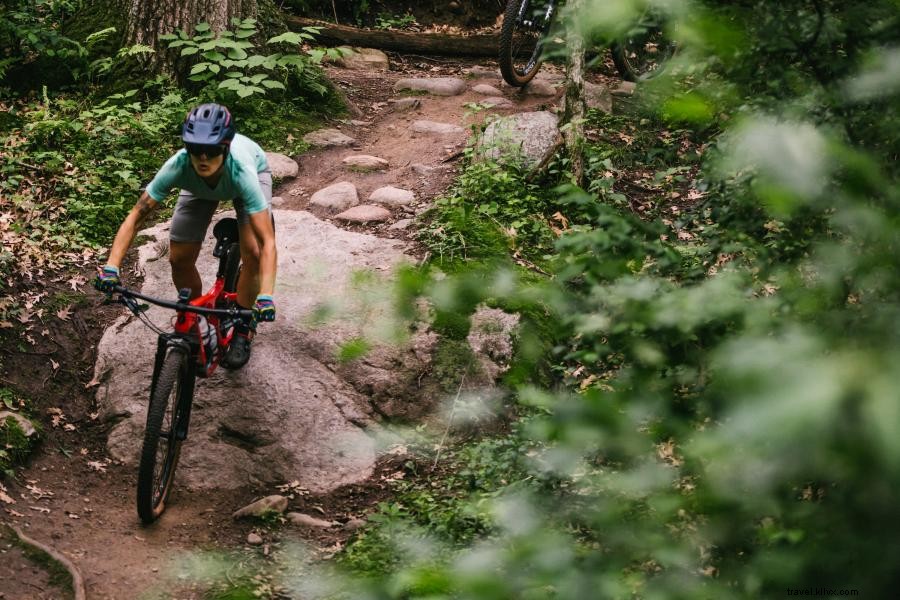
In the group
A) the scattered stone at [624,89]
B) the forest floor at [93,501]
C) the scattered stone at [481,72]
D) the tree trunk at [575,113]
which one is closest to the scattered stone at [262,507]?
the forest floor at [93,501]

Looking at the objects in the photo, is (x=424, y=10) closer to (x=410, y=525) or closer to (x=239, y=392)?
(x=239, y=392)

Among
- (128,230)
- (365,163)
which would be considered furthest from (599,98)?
(128,230)

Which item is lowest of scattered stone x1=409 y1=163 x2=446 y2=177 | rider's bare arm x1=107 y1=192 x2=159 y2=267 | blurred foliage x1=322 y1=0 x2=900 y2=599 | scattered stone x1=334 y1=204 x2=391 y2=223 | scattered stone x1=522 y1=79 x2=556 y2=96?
scattered stone x1=334 y1=204 x2=391 y2=223

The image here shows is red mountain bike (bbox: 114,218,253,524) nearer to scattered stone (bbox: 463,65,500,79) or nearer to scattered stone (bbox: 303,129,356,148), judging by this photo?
scattered stone (bbox: 303,129,356,148)

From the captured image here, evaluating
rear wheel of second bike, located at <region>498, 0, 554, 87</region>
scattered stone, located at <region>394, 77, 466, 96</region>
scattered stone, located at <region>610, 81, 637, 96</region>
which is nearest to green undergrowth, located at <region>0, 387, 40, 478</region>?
rear wheel of second bike, located at <region>498, 0, 554, 87</region>

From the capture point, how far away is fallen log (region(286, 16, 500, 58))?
37.8ft

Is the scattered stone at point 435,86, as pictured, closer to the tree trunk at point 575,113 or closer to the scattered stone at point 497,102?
the scattered stone at point 497,102

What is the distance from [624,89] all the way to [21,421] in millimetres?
8052

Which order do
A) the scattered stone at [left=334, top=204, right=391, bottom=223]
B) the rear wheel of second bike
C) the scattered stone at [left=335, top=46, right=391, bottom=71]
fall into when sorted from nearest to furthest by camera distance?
the scattered stone at [left=334, top=204, right=391, bottom=223], the rear wheel of second bike, the scattered stone at [left=335, top=46, right=391, bottom=71]

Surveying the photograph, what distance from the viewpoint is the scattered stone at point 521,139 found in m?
7.54

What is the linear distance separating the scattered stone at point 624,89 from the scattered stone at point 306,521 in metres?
6.98

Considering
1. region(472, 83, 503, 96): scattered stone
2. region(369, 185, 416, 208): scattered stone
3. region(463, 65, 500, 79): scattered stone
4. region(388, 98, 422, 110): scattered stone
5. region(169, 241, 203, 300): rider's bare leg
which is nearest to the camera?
region(169, 241, 203, 300): rider's bare leg

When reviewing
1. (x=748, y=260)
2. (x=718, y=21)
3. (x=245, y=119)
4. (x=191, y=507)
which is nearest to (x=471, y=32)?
(x=245, y=119)

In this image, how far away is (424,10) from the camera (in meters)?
13.1
